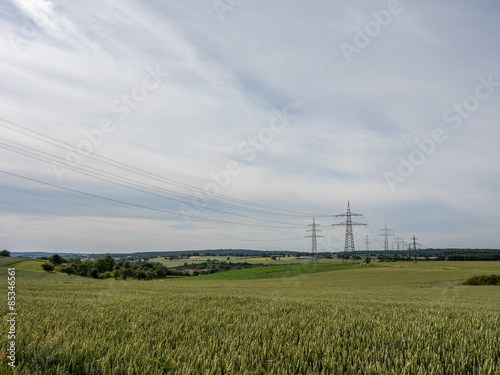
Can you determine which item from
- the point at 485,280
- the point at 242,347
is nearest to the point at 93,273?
the point at 485,280

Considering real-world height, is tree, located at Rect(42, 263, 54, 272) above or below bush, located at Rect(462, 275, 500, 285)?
below

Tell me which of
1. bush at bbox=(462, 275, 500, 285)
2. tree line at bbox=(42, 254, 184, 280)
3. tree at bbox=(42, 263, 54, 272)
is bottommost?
tree line at bbox=(42, 254, 184, 280)

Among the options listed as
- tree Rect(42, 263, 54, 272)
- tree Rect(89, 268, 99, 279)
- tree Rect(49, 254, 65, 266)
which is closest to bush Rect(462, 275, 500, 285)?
tree Rect(89, 268, 99, 279)

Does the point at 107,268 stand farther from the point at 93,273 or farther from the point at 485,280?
the point at 485,280

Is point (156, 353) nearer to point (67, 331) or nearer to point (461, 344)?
point (67, 331)

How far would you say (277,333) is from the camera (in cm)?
443

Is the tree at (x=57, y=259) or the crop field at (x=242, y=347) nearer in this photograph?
the crop field at (x=242, y=347)

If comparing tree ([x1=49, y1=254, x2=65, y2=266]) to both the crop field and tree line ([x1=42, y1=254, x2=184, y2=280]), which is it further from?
the crop field

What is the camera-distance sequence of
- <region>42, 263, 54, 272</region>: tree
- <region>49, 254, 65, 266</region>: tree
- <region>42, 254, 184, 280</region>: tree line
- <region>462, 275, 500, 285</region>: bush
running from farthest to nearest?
<region>49, 254, 65, 266</region>: tree → <region>42, 254, 184, 280</region>: tree line → <region>42, 263, 54, 272</region>: tree → <region>462, 275, 500, 285</region>: bush

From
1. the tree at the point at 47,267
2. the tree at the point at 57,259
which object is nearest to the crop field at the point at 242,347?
the tree at the point at 47,267

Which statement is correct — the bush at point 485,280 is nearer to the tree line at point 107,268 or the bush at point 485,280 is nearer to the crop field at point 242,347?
the crop field at point 242,347

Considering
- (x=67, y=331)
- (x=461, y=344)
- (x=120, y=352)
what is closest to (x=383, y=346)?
(x=461, y=344)

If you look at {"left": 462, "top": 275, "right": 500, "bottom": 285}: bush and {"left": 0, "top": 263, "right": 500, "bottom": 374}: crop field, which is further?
{"left": 462, "top": 275, "right": 500, "bottom": 285}: bush

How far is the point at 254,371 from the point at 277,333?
5.03ft
